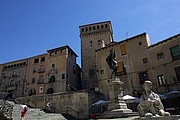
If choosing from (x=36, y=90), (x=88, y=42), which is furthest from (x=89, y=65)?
(x=36, y=90)

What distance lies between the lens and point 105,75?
3039 cm

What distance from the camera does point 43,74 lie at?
3828cm

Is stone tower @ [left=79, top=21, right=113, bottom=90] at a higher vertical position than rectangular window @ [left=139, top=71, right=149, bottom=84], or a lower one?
higher

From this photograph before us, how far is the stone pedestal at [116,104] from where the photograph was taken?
11.2 metres

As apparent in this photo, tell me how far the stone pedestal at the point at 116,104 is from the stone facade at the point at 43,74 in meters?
22.1

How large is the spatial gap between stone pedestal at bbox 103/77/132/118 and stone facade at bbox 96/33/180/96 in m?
14.1

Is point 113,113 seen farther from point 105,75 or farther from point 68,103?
point 105,75

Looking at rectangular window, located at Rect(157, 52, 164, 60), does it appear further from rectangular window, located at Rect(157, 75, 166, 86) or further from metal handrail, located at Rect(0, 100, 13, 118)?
metal handrail, located at Rect(0, 100, 13, 118)

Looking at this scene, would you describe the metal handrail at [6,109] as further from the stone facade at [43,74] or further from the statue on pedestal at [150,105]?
the stone facade at [43,74]

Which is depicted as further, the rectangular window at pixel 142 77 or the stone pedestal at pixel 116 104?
the rectangular window at pixel 142 77

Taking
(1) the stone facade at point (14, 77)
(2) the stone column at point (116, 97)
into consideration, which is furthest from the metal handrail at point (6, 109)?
(1) the stone facade at point (14, 77)

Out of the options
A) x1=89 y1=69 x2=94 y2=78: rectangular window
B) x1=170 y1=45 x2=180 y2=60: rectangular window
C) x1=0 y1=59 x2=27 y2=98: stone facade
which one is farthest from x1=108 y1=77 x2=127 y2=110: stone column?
x1=0 y1=59 x2=27 y2=98: stone facade

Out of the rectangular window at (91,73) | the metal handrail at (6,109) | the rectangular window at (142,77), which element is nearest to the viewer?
the metal handrail at (6,109)

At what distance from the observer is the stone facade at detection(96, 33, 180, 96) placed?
23.9 metres
